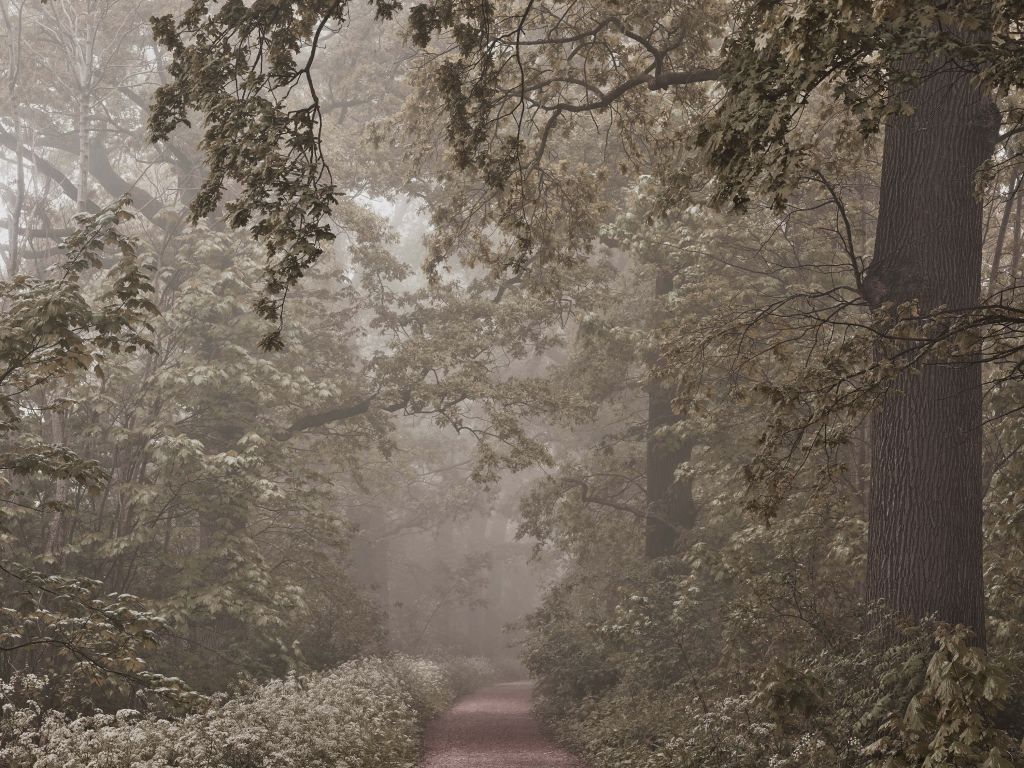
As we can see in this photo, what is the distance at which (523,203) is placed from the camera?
8070mm

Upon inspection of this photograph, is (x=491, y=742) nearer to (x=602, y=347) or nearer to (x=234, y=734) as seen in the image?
(x=234, y=734)

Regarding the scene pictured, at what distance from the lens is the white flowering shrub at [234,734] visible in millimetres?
6465

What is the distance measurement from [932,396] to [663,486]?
1061 cm

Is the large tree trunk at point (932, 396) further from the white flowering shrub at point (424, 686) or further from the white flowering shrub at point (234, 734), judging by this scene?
the white flowering shrub at point (424, 686)

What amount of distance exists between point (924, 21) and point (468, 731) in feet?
42.9

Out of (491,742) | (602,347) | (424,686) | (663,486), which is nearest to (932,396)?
(491,742)

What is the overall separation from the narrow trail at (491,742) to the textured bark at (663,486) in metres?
4.27

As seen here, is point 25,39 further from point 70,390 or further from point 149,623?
point 149,623

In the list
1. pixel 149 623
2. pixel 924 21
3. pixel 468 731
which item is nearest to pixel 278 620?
pixel 468 731

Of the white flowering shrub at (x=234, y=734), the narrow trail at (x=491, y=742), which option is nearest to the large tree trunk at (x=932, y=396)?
the white flowering shrub at (x=234, y=734)

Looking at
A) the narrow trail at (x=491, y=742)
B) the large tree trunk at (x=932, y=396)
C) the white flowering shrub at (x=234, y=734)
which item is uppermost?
the large tree trunk at (x=932, y=396)

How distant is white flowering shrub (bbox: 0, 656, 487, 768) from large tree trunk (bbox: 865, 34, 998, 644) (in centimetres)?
553

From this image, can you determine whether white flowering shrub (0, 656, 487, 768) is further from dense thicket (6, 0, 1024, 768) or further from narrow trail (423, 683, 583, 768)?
dense thicket (6, 0, 1024, 768)

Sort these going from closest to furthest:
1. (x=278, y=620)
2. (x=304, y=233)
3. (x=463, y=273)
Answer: (x=304, y=233)
(x=278, y=620)
(x=463, y=273)
